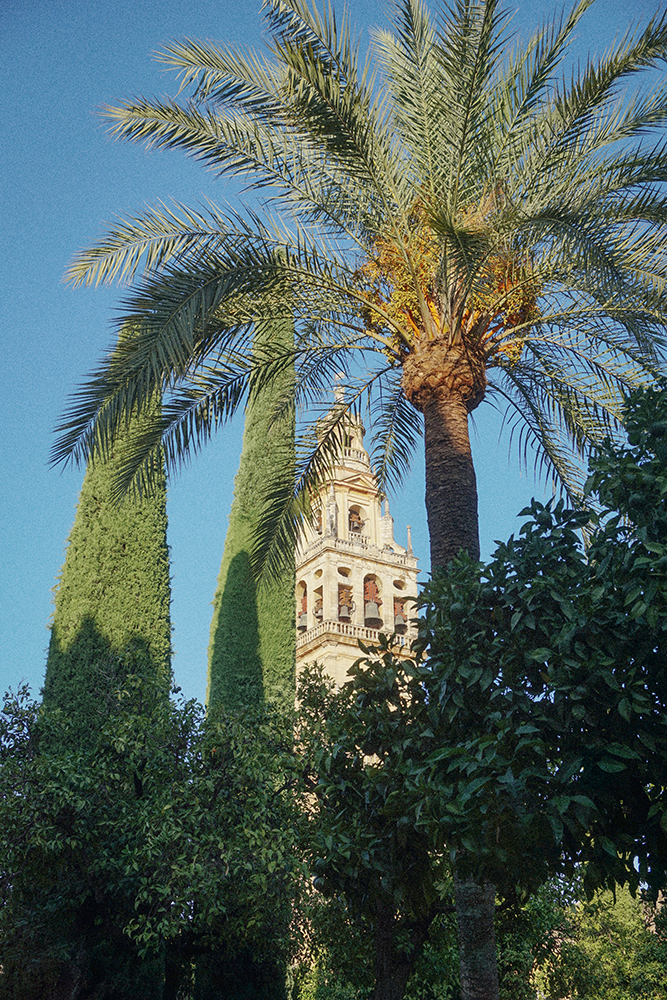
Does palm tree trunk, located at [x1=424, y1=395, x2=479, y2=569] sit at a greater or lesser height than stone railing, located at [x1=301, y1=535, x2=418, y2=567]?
lesser

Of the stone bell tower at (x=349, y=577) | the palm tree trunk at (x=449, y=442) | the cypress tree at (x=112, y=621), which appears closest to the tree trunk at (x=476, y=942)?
the palm tree trunk at (x=449, y=442)

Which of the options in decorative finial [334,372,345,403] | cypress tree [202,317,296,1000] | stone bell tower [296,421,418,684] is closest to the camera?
decorative finial [334,372,345,403]

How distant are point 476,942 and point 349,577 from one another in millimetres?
33967

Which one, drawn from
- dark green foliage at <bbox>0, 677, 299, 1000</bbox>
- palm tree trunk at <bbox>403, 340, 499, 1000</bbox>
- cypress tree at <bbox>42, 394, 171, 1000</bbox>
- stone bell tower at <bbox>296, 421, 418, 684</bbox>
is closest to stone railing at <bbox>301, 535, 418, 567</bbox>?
stone bell tower at <bbox>296, 421, 418, 684</bbox>

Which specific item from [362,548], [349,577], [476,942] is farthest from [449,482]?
[362,548]

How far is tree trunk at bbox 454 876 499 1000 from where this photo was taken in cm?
711

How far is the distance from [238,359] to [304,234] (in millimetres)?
1524

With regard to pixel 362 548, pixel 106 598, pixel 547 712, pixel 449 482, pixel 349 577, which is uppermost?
pixel 362 548

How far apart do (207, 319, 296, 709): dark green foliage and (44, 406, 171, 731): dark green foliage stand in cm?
219

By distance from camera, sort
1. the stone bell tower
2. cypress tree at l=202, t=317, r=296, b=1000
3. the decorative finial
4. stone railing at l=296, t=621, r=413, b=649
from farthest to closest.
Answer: the stone bell tower → stone railing at l=296, t=621, r=413, b=649 → cypress tree at l=202, t=317, r=296, b=1000 → the decorative finial

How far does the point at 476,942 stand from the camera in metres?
7.22

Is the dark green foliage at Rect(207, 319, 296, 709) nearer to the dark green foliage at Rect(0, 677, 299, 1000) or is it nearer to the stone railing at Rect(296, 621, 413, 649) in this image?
the dark green foliage at Rect(0, 677, 299, 1000)

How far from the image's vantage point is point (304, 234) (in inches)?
394

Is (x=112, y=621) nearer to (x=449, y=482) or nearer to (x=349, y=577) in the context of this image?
(x=449, y=482)
